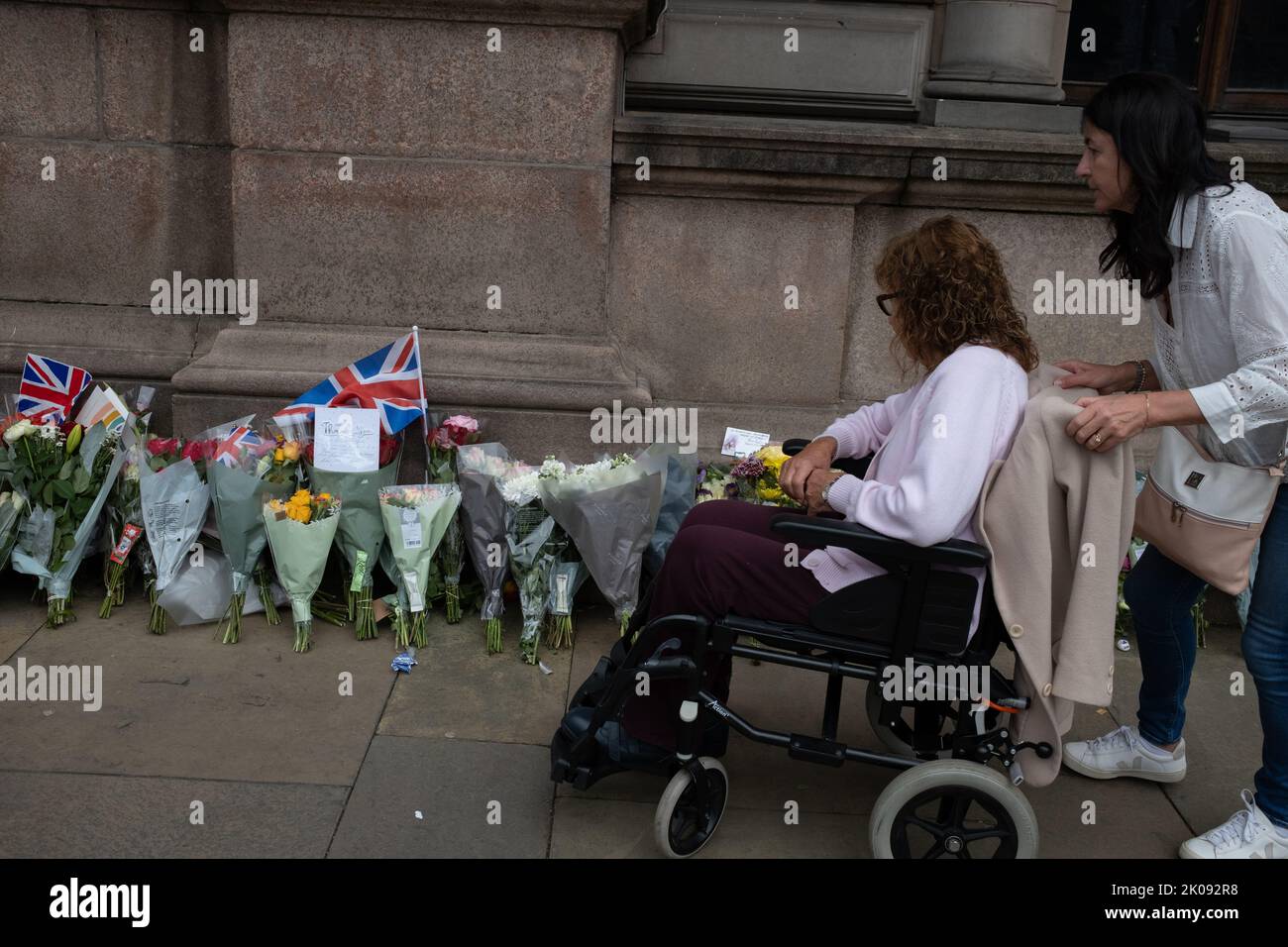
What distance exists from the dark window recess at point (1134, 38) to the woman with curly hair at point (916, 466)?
2.90 m

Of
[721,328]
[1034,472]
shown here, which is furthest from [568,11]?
[1034,472]

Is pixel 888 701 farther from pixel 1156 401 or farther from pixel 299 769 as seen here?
pixel 299 769

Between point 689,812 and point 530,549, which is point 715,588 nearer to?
point 689,812

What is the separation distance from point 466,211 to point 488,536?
1.27 meters

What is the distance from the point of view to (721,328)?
15.5 ft

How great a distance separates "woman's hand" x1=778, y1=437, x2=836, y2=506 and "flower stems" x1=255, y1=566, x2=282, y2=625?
1.97 meters

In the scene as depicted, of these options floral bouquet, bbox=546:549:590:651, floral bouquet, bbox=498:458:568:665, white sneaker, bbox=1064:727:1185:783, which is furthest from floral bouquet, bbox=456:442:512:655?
white sneaker, bbox=1064:727:1185:783

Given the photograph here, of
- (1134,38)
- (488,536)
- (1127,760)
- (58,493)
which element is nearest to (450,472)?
(488,536)

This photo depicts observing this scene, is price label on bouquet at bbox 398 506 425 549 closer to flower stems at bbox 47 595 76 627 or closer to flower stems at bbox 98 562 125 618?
flower stems at bbox 98 562 125 618

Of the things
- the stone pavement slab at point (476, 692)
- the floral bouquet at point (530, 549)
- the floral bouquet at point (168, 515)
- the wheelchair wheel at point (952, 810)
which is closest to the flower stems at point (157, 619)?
the floral bouquet at point (168, 515)

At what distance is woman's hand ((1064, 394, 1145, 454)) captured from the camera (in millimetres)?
2447

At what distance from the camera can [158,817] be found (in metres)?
2.91

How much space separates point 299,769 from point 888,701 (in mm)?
1568

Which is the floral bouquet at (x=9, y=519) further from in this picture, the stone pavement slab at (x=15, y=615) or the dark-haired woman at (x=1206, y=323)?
the dark-haired woman at (x=1206, y=323)
